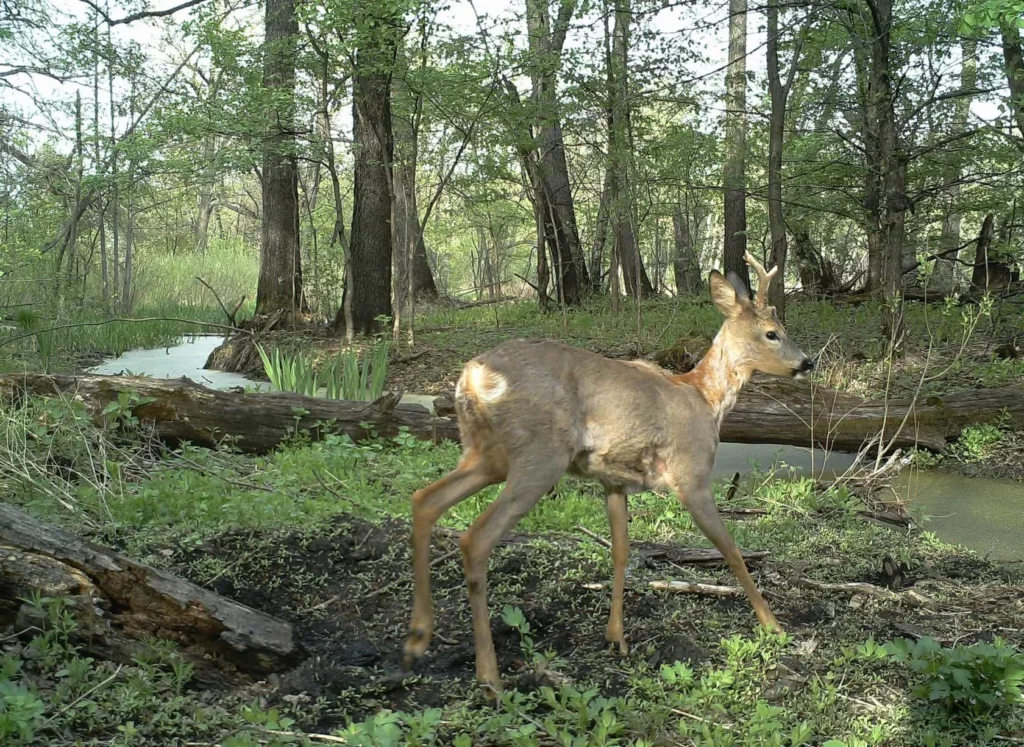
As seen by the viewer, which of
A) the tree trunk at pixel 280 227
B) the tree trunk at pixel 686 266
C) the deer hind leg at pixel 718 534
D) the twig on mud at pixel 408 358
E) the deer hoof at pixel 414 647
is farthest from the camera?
the tree trunk at pixel 686 266

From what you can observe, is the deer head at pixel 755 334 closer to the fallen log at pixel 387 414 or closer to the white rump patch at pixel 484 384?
the white rump patch at pixel 484 384

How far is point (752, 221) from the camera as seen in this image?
2077 centimetres

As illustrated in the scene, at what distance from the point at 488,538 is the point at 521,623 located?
48 centimetres

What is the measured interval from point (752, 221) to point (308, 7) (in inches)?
487

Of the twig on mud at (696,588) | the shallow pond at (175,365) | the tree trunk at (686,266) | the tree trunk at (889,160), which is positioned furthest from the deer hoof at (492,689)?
the tree trunk at (686,266)

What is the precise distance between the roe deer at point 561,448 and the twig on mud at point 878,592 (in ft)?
2.34

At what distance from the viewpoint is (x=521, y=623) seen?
385 cm

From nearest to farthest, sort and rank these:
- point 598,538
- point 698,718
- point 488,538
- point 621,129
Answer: point 698,718, point 488,538, point 598,538, point 621,129

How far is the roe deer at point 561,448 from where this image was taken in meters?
3.62

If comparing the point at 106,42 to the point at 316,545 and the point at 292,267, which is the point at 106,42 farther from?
the point at 316,545

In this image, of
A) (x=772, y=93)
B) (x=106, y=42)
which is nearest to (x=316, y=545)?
(x=772, y=93)

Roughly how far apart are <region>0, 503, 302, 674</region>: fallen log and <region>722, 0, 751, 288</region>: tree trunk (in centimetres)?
1126

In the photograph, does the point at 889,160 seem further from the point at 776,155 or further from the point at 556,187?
the point at 556,187

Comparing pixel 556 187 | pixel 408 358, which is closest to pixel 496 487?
pixel 408 358
